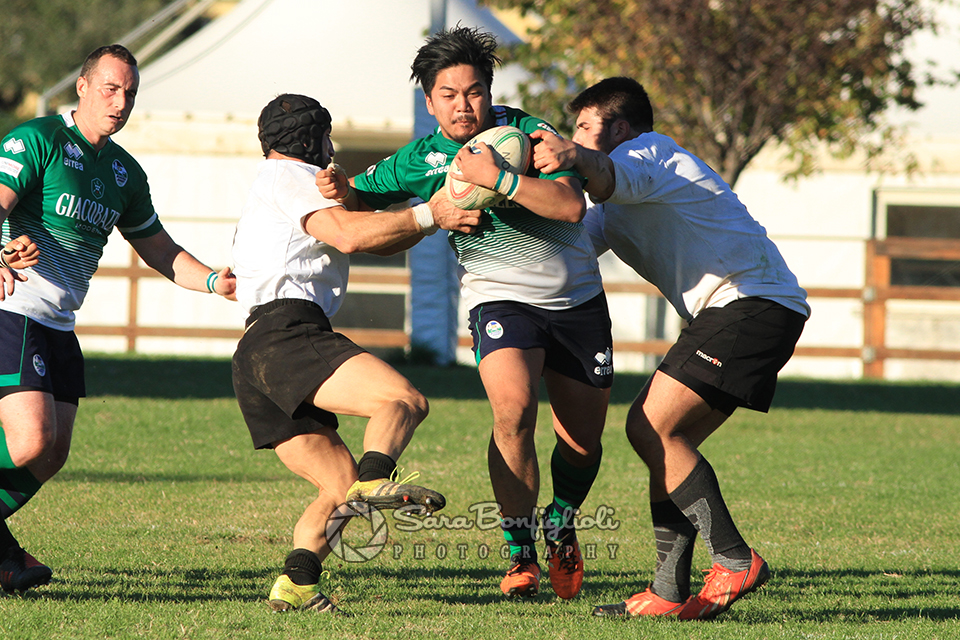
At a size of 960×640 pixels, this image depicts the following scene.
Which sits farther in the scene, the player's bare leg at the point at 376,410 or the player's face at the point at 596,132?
the player's face at the point at 596,132

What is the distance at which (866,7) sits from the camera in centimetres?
1373

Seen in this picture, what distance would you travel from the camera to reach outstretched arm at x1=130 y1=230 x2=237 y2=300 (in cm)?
534

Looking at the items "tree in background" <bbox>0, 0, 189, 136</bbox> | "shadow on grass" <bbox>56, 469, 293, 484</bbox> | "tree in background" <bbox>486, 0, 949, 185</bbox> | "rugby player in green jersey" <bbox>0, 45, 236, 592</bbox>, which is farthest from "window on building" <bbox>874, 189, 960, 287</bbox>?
"tree in background" <bbox>0, 0, 189, 136</bbox>

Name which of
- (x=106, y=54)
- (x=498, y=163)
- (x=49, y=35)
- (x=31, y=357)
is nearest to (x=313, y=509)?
(x=31, y=357)

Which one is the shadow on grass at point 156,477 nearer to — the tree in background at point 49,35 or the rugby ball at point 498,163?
the rugby ball at point 498,163

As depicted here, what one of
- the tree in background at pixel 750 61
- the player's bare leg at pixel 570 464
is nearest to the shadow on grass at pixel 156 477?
the player's bare leg at pixel 570 464

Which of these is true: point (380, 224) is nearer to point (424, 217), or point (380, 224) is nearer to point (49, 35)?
point (424, 217)

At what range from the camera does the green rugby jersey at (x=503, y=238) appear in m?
4.84

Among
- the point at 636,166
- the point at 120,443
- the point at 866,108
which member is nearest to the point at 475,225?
the point at 636,166

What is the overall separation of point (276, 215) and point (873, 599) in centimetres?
323

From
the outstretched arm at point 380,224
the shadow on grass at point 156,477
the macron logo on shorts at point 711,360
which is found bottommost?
the shadow on grass at point 156,477

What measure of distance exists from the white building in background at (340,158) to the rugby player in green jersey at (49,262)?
13.5m

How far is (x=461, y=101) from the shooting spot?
4797mm

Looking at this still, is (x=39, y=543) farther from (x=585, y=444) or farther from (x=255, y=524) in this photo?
(x=585, y=444)
